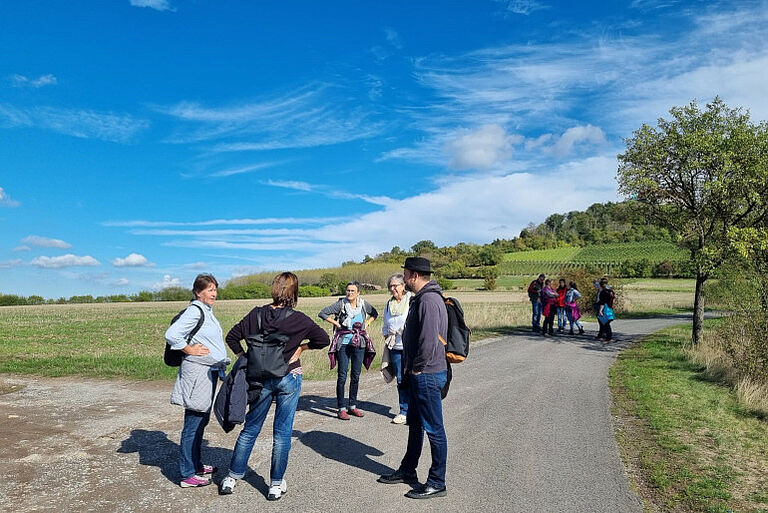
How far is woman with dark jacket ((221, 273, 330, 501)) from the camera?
4.92 metres

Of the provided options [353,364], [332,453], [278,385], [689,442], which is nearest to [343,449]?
[332,453]

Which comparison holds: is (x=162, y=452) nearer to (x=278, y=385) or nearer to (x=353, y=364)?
(x=278, y=385)

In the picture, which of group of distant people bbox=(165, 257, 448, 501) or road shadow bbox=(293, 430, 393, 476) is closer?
group of distant people bbox=(165, 257, 448, 501)

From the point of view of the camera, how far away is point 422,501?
4.86m

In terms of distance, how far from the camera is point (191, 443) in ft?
16.9

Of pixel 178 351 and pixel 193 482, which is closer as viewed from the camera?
pixel 193 482

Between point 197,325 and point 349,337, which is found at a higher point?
point 197,325

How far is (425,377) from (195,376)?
7.27 feet

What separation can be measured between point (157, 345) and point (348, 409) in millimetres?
12932

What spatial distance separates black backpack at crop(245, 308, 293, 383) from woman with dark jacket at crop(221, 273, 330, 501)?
0.05ft

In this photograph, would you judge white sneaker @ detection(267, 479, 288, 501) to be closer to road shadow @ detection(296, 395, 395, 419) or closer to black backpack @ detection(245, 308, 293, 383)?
black backpack @ detection(245, 308, 293, 383)

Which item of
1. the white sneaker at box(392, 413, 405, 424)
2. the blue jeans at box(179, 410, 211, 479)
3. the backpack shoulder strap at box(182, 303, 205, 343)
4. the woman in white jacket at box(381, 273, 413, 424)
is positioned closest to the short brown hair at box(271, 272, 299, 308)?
the backpack shoulder strap at box(182, 303, 205, 343)

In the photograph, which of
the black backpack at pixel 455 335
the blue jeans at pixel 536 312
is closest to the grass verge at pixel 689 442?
the black backpack at pixel 455 335

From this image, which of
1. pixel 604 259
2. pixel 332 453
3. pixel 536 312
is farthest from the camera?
pixel 604 259
